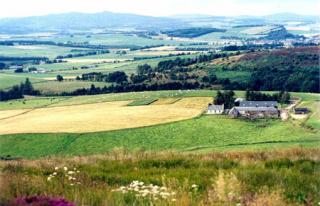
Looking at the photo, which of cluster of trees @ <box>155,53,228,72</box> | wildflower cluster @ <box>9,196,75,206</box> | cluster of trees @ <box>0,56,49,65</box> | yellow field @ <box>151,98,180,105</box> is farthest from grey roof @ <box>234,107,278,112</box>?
cluster of trees @ <box>0,56,49,65</box>

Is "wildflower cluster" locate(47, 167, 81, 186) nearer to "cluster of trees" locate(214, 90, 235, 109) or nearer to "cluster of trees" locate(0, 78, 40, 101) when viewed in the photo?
"cluster of trees" locate(214, 90, 235, 109)

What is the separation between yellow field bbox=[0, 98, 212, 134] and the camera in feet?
172

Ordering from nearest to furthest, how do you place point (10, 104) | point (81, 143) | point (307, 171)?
point (307, 171) → point (81, 143) → point (10, 104)

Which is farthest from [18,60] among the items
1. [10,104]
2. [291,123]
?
[291,123]

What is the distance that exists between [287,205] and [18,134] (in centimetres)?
4377

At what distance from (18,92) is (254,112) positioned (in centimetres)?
3964

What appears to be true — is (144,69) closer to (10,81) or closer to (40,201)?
(10,81)

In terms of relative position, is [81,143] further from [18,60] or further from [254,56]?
[18,60]

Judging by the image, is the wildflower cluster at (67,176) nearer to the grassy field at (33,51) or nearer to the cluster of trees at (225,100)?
the cluster of trees at (225,100)

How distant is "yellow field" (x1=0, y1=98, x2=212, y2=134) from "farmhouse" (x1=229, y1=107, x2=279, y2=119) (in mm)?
4122

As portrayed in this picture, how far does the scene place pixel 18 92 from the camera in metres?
81.1

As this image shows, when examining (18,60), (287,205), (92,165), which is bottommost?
(18,60)

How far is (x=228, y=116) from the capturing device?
196 ft

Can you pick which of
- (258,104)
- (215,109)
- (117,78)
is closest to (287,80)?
(258,104)
